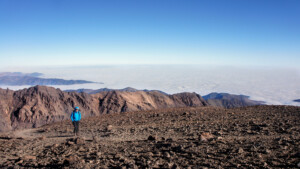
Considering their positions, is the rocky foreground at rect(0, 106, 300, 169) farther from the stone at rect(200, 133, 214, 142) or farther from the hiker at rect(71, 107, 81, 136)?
the hiker at rect(71, 107, 81, 136)

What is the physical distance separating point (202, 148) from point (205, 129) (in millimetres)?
3691

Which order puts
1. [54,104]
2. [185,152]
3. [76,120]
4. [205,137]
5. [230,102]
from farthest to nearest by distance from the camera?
[230,102] → [54,104] → [76,120] → [205,137] → [185,152]

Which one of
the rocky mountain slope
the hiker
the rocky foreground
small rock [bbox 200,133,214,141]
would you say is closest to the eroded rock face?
the hiker

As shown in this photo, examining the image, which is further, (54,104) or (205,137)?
(54,104)

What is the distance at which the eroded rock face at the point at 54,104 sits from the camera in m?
41.8

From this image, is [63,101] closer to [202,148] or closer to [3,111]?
[3,111]

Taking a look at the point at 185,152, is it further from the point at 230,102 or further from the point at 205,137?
the point at 230,102

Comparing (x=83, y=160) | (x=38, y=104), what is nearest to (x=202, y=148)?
(x=83, y=160)

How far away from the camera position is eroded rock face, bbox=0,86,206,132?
41.8 metres

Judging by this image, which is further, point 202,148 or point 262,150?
point 202,148

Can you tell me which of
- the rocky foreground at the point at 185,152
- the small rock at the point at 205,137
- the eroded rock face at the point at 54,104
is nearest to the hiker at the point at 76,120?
the rocky foreground at the point at 185,152

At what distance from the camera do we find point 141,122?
13250 mm

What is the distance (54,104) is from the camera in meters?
47.8

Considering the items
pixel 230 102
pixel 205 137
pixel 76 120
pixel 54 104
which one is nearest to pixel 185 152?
pixel 205 137
